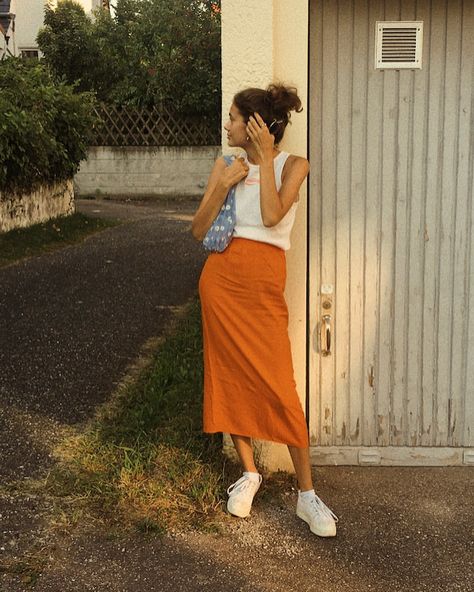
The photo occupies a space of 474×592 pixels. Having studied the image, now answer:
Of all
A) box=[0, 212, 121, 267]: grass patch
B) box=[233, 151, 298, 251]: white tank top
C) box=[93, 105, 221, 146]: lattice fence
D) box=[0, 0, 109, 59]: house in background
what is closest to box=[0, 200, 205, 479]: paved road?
box=[0, 212, 121, 267]: grass patch

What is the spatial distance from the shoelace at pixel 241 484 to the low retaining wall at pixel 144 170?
17.7 metres

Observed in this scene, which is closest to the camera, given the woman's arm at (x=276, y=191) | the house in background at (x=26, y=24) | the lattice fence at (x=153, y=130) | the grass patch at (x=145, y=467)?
the woman's arm at (x=276, y=191)

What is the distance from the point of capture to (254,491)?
→ 4.05 meters

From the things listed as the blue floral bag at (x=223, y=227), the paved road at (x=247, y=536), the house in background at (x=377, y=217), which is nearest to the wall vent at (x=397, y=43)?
the house in background at (x=377, y=217)

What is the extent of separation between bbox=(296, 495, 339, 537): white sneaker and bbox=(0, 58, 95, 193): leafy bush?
343 inches

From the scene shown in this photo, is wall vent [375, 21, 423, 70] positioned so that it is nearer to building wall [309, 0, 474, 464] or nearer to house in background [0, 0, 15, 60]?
building wall [309, 0, 474, 464]

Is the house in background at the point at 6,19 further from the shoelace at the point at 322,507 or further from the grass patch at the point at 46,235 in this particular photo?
the shoelace at the point at 322,507

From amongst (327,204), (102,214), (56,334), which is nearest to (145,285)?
(56,334)

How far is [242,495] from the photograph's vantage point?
399cm

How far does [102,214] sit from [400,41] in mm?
13659

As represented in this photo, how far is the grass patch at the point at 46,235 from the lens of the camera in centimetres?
1175

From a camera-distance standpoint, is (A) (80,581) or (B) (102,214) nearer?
(A) (80,581)

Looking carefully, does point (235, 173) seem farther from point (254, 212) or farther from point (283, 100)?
point (283, 100)

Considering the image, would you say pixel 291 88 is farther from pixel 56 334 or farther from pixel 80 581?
pixel 56 334
